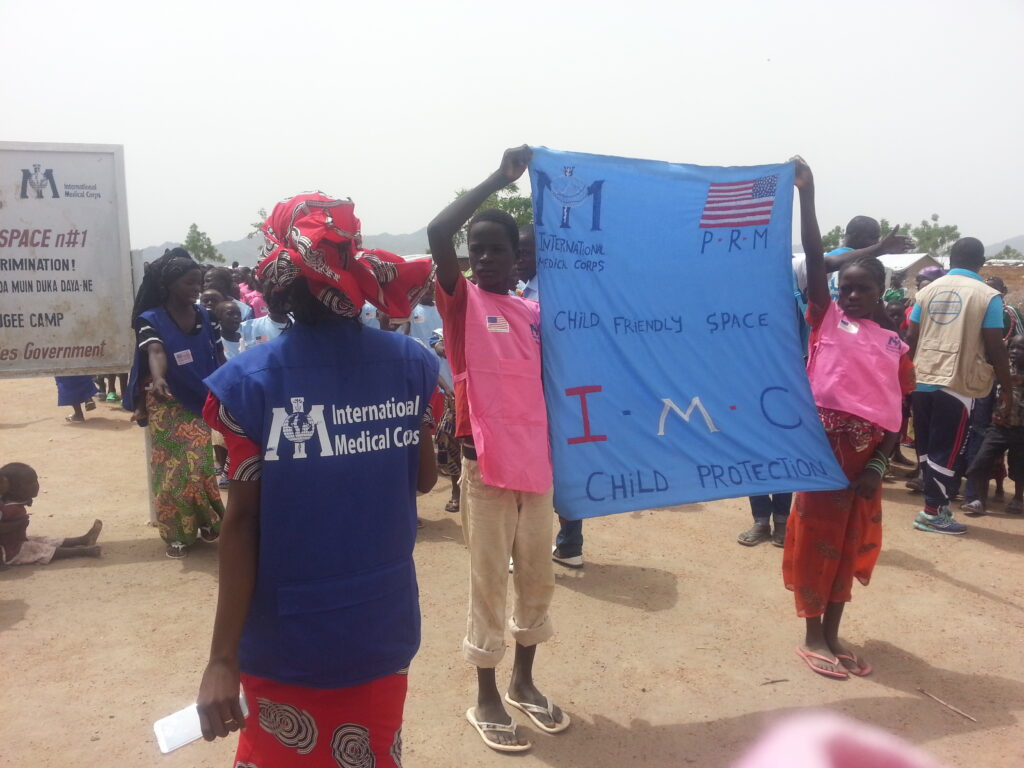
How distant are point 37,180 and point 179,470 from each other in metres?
2.23

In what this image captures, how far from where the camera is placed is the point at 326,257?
5.56ft

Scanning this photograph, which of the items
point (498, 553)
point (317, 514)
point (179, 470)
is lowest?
point (179, 470)

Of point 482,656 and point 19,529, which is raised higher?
point 482,656

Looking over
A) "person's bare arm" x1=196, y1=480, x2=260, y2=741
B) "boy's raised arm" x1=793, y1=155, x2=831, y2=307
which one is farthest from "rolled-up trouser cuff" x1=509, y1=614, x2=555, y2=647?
"boy's raised arm" x1=793, y1=155, x2=831, y2=307

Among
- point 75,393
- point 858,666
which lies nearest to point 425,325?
point 858,666

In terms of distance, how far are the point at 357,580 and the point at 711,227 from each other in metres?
2.21

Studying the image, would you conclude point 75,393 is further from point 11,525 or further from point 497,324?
point 497,324

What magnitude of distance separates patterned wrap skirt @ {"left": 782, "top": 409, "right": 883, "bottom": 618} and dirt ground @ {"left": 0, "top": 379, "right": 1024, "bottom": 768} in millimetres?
416

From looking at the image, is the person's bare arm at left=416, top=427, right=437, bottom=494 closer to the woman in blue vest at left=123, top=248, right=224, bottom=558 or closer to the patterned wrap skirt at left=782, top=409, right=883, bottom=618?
the patterned wrap skirt at left=782, top=409, right=883, bottom=618

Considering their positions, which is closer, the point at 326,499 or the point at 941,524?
the point at 326,499

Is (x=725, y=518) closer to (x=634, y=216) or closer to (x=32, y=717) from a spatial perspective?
(x=634, y=216)

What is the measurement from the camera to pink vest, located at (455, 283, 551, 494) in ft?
9.10

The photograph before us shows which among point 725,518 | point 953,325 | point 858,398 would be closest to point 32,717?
point 858,398

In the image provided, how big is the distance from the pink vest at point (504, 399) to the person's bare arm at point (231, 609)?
3.88ft
